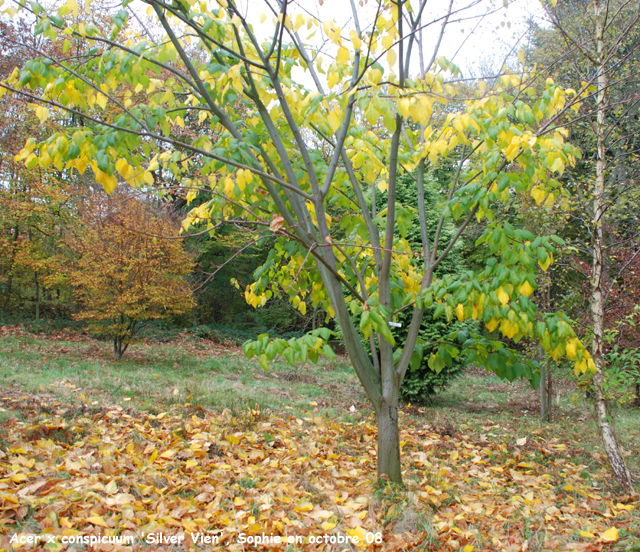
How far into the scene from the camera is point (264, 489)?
113 inches

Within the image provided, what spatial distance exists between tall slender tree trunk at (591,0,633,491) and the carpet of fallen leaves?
315 mm

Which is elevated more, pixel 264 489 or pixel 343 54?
pixel 343 54

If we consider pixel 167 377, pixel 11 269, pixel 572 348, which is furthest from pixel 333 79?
pixel 11 269

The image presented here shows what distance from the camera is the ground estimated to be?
2.32 metres

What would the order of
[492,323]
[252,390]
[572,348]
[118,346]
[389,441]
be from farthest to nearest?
[118,346] → [252,390] → [389,441] → [492,323] → [572,348]

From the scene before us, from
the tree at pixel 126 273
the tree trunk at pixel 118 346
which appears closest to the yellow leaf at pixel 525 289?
the tree at pixel 126 273

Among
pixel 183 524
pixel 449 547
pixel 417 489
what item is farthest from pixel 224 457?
pixel 449 547

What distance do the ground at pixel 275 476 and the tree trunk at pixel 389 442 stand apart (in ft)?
0.38

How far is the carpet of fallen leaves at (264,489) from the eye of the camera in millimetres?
2301

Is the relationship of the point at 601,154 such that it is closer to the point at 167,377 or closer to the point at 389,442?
the point at 389,442

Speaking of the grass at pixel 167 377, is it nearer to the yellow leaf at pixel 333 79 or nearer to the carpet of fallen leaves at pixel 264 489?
the carpet of fallen leaves at pixel 264 489

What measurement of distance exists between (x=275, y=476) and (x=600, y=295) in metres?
3.05

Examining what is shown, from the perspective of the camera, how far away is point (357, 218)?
316cm

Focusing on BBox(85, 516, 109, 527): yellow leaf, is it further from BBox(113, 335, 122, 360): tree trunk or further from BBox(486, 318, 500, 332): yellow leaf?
BBox(113, 335, 122, 360): tree trunk
